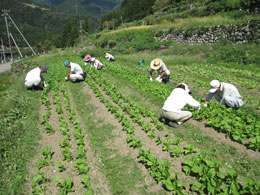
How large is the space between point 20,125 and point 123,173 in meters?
4.45

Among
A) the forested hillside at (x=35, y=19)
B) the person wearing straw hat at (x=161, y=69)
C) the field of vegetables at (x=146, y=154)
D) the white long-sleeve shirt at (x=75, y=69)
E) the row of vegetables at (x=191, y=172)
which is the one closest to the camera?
the row of vegetables at (x=191, y=172)

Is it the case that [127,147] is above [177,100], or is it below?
below

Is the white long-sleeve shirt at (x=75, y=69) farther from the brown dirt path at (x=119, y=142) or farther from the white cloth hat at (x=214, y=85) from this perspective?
the white cloth hat at (x=214, y=85)

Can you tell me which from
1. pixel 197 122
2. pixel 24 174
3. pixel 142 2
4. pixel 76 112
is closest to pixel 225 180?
pixel 197 122

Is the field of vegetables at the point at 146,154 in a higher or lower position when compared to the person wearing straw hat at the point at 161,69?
lower

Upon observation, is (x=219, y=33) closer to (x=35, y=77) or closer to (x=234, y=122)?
(x=234, y=122)

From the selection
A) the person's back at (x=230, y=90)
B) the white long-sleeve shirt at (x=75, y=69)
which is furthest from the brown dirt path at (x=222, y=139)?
the white long-sleeve shirt at (x=75, y=69)

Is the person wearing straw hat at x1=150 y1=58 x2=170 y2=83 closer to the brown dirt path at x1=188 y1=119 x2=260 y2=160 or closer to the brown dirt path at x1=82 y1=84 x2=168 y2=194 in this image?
the brown dirt path at x1=82 y1=84 x2=168 y2=194

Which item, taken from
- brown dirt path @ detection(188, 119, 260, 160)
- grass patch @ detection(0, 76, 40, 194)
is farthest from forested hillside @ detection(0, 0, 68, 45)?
brown dirt path @ detection(188, 119, 260, 160)

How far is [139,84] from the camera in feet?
33.6

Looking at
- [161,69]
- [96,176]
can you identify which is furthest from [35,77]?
[96,176]

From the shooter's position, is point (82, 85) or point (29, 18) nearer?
point (82, 85)

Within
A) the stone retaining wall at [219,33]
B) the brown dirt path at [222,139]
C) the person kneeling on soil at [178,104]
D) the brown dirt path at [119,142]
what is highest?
the stone retaining wall at [219,33]

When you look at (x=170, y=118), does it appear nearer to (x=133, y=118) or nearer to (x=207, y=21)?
(x=133, y=118)
